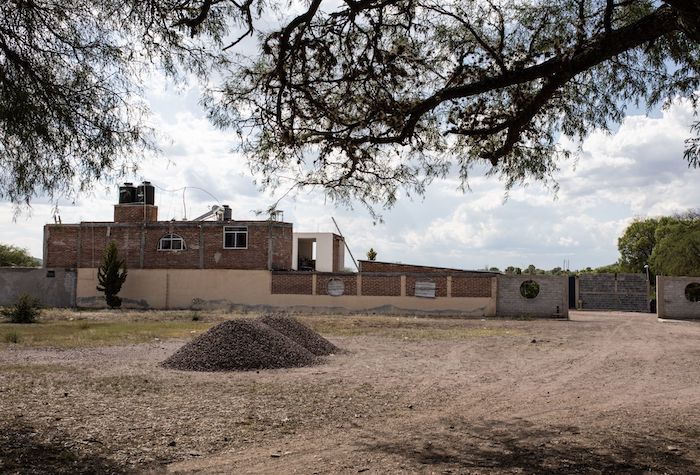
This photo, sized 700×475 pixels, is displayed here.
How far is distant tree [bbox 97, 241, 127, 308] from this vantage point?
127ft

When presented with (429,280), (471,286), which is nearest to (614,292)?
(471,286)

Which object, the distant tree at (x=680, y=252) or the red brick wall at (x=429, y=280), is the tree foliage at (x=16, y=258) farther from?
the distant tree at (x=680, y=252)

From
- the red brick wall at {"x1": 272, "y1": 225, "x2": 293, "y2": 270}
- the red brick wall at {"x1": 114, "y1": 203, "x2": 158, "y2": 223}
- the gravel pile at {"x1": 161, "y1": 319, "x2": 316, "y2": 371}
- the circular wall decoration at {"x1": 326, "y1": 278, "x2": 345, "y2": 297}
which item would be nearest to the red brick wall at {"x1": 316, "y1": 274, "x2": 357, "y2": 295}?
the circular wall decoration at {"x1": 326, "y1": 278, "x2": 345, "y2": 297}

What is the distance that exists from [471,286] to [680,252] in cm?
2095

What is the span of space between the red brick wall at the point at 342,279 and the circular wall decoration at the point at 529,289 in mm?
9460

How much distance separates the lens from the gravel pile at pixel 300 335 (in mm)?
16406

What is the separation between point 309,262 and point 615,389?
36.1m

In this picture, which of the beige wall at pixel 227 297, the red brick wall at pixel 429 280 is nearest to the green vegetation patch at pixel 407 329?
the beige wall at pixel 227 297

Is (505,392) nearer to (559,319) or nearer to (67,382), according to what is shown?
(67,382)

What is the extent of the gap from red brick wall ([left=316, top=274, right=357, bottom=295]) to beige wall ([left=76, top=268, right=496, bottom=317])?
11.5 inches

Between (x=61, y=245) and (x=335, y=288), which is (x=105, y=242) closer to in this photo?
(x=61, y=245)

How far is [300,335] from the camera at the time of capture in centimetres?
1675

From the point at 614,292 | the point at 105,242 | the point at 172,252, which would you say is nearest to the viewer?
the point at 172,252

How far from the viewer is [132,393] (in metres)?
10.3
